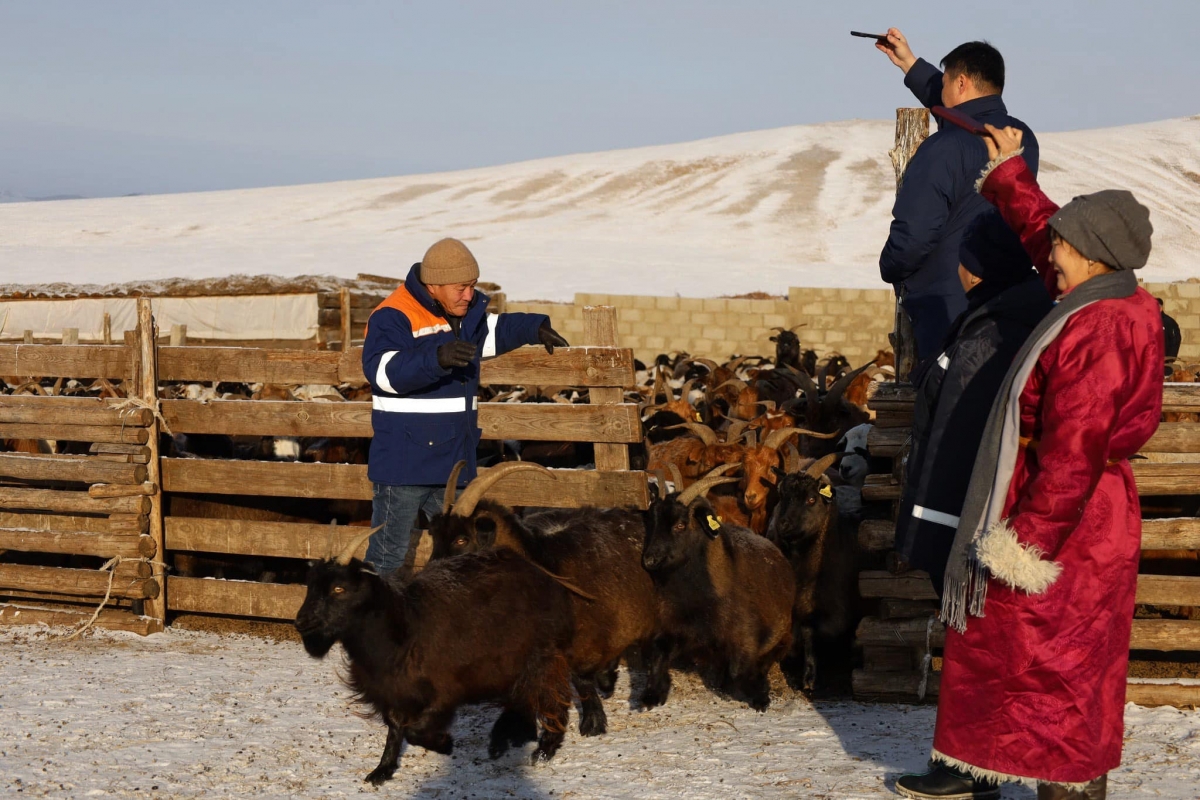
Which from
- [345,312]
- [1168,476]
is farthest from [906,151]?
[345,312]

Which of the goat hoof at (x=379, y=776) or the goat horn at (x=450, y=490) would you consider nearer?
the goat hoof at (x=379, y=776)

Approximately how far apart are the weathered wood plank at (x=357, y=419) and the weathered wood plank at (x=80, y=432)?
24 cm

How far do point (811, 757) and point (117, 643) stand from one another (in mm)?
4654

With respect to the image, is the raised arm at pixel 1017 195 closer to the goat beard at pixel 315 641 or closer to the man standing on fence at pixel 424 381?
the man standing on fence at pixel 424 381

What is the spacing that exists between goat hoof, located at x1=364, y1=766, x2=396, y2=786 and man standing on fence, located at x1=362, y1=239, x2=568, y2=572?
46.1 inches

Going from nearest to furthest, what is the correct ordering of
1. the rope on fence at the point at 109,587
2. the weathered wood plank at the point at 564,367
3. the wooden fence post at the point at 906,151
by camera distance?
the wooden fence post at the point at 906,151
the weathered wood plank at the point at 564,367
the rope on fence at the point at 109,587

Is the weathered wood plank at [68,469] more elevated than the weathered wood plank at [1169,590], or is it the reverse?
the weathered wood plank at [68,469]

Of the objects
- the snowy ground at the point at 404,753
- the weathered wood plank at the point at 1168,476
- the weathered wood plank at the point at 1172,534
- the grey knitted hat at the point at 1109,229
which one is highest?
the grey knitted hat at the point at 1109,229

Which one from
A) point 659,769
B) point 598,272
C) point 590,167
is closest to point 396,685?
point 659,769

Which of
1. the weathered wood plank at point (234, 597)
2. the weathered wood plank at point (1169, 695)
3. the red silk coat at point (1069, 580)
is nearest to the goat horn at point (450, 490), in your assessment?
the weathered wood plank at point (234, 597)

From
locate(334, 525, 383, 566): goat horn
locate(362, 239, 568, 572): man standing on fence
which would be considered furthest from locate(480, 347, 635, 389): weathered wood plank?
locate(334, 525, 383, 566): goat horn

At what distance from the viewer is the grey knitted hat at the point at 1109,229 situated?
12.3 ft

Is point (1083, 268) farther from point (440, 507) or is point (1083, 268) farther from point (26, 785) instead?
point (26, 785)

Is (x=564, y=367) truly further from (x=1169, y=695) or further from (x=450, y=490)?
(x=1169, y=695)
